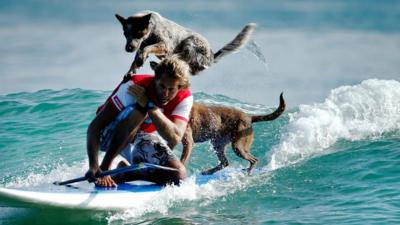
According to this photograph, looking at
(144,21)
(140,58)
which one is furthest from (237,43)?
(140,58)

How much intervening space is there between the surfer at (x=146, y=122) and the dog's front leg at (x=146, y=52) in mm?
1556

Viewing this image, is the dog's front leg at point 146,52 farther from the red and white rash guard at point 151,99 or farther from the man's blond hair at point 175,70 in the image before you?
the man's blond hair at point 175,70

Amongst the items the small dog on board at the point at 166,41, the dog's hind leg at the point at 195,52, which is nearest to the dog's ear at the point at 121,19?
the small dog on board at the point at 166,41

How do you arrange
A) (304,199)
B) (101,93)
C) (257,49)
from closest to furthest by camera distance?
(304,199) → (257,49) → (101,93)

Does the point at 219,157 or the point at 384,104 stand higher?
the point at 384,104

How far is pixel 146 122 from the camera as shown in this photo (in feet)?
24.0

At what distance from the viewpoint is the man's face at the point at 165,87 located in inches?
254

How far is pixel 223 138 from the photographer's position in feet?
34.3

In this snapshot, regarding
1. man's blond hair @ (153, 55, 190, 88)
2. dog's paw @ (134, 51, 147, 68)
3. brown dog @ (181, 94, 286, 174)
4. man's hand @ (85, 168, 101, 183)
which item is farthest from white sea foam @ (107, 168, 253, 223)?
dog's paw @ (134, 51, 147, 68)

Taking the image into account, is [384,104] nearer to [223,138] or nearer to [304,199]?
[223,138]

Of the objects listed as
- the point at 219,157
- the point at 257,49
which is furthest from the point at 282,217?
the point at 257,49

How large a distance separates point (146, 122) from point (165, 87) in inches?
37.4

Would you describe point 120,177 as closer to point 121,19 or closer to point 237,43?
point 121,19

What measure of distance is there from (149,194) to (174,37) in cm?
322
